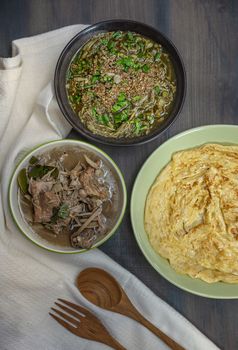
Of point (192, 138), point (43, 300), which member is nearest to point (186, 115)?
point (192, 138)

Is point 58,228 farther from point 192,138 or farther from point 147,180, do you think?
point 192,138

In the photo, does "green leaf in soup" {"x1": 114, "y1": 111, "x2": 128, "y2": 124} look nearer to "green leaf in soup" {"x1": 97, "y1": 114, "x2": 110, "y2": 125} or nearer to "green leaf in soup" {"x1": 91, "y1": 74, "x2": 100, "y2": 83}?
"green leaf in soup" {"x1": 97, "y1": 114, "x2": 110, "y2": 125}

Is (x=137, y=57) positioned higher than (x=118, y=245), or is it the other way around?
(x=137, y=57)

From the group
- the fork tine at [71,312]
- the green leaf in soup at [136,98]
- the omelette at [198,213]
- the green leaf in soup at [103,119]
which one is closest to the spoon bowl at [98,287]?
the fork tine at [71,312]

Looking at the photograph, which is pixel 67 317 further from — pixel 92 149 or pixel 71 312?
pixel 92 149

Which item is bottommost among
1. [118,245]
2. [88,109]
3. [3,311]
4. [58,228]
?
[3,311]

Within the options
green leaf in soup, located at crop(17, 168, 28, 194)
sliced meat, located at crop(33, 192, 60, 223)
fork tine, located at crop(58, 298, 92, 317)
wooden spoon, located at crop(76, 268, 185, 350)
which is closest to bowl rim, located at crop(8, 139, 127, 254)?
green leaf in soup, located at crop(17, 168, 28, 194)

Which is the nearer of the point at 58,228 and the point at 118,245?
the point at 58,228
